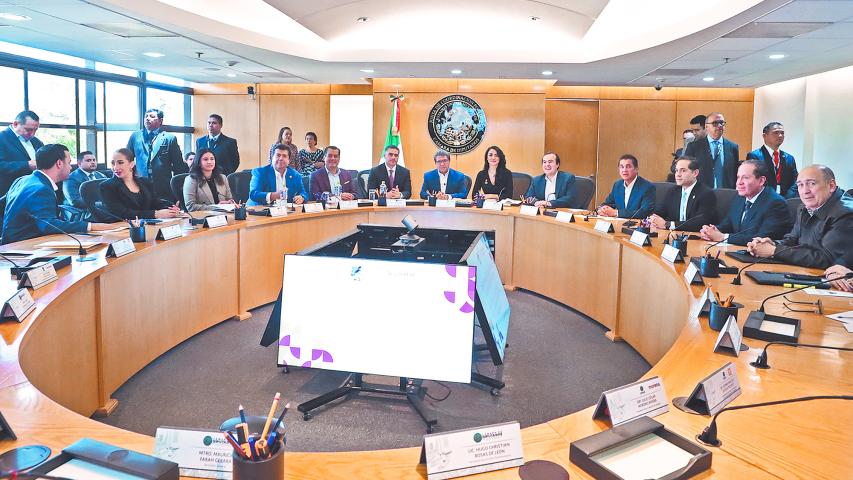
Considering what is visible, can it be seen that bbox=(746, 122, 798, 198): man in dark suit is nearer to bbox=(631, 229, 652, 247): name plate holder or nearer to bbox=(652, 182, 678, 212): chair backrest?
bbox=(652, 182, 678, 212): chair backrest

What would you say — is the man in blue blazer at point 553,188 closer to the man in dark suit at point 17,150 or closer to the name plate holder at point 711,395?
the name plate holder at point 711,395

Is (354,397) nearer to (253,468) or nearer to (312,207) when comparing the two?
(253,468)

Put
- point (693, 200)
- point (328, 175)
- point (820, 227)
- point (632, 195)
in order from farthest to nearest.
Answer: point (328, 175), point (632, 195), point (693, 200), point (820, 227)

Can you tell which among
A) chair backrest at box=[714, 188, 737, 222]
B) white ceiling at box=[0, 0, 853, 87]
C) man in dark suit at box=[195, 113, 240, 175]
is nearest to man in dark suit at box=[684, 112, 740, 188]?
white ceiling at box=[0, 0, 853, 87]

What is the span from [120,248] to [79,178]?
3.77 meters

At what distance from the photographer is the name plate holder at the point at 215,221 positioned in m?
4.19

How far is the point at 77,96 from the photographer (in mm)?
7594

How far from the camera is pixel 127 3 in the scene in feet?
15.4

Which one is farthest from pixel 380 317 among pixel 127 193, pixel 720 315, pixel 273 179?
pixel 273 179

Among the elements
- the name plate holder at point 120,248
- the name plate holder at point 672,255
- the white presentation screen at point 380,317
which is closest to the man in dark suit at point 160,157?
the name plate holder at point 120,248

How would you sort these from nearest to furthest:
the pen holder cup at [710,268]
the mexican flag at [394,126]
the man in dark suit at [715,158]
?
the pen holder cup at [710,268] → the man in dark suit at [715,158] → the mexican flag at [394,126]

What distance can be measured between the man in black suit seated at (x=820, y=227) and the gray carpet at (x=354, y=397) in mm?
1054

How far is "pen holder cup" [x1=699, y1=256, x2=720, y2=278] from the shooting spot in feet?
9.51

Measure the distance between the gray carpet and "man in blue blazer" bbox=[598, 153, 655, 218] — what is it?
1.24 metres
